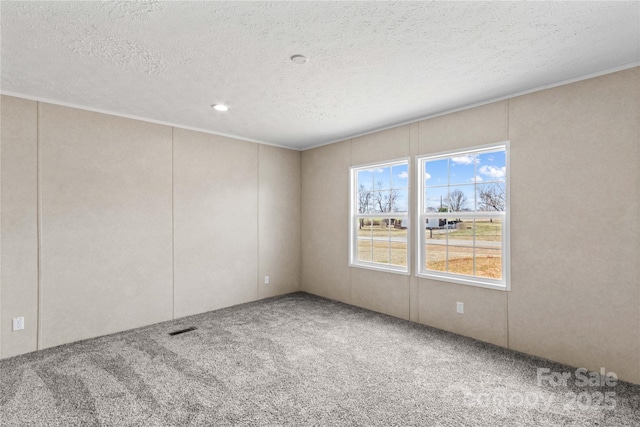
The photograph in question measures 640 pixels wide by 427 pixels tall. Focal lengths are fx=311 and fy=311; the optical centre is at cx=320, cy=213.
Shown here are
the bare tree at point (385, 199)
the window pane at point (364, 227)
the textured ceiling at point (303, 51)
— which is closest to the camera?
the textured ceiling at point (303, 51)

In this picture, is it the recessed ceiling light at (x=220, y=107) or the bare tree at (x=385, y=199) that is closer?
the recessed ceiling light at (x=220, y=107)

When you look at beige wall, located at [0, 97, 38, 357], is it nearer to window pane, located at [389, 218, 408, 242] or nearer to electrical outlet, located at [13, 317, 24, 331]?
electrical outlet, located at [13, 317, 24, 331]

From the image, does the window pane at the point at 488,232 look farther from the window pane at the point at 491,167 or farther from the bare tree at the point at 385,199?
the bare tree at the point at 385,199

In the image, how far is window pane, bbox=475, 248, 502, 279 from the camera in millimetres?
3400

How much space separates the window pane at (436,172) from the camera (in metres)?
3.80

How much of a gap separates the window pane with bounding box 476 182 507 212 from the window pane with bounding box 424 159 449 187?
406 millimetres

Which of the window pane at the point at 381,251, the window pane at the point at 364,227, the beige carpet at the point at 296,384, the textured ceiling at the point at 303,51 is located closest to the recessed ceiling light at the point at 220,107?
the textured ceiling at the point at 303,51

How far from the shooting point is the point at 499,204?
11.2 feet

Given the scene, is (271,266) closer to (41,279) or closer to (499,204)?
(41,279)

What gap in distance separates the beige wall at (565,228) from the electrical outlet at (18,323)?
430cm

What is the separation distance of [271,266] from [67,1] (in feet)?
13.5

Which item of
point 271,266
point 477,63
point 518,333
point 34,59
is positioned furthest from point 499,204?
point 34,59

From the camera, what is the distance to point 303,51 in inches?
90.4

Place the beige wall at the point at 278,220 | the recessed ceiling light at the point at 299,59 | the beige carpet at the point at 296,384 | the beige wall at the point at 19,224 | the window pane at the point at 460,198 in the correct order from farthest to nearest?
the beige wall at the point at 278,220, the window pane at the point at 460,198, the beige wall at the point at 19,224, the recessed ceiling light at the point at 299,59, the beige carpet at the point at 296,384
